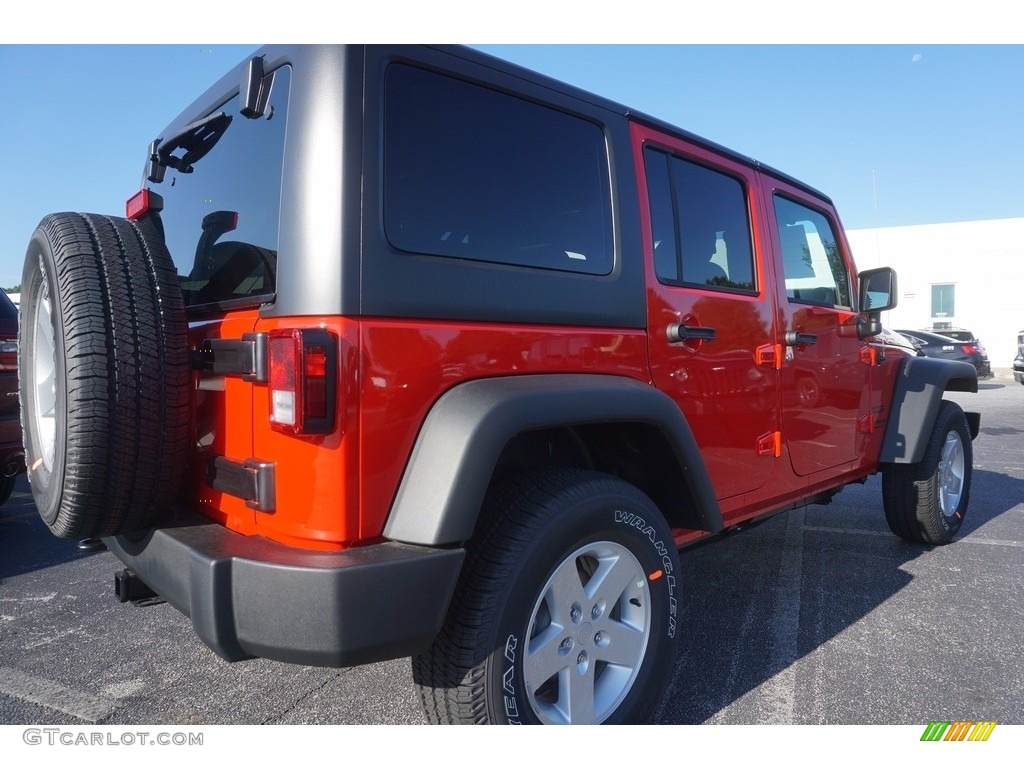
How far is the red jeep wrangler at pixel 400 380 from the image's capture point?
160 centimetres

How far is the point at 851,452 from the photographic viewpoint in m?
3.49

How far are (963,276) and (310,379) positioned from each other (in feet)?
92.7

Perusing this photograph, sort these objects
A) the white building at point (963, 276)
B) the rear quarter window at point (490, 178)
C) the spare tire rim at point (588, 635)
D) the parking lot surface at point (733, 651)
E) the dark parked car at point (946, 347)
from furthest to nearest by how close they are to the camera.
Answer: the white building at point (963, 276), the dark parked car at point (946, 347), the parking lot surface at point (733, 651), the spare tire rim at point (588, 635), the rear quarter window at point (490, 178)

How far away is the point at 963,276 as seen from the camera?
80.0 ft

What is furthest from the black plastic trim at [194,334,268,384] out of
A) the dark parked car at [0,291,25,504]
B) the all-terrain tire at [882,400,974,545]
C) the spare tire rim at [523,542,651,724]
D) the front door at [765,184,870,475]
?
the all-terrain tire at [882,400,974,545]

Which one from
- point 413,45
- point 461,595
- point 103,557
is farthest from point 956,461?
point 103,557

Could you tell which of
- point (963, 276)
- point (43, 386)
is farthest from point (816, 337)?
point (963, 276)

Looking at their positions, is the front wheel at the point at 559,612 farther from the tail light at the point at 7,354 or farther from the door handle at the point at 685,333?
the tail light at the point at 7,354

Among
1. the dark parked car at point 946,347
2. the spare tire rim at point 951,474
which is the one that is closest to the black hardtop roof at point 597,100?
the spare tire rim at point 951,474

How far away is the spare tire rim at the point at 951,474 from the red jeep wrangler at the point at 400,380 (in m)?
2.39

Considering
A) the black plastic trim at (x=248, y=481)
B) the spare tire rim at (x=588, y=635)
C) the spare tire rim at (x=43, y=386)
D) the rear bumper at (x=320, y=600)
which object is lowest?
the spare tire rim at (x=588, y=635)

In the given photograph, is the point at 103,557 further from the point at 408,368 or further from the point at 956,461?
the point at 956,461

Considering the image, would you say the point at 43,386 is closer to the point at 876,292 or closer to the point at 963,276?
the point at 876,292

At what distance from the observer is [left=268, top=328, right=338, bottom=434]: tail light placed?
1.55 m
